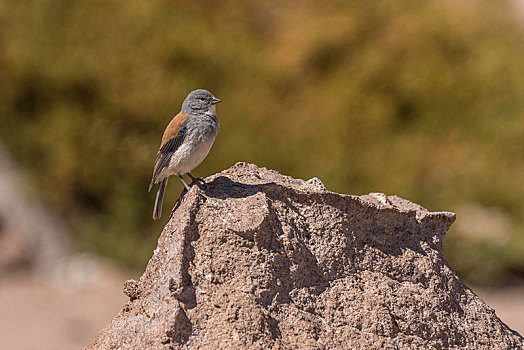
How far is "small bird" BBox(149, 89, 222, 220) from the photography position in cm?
401

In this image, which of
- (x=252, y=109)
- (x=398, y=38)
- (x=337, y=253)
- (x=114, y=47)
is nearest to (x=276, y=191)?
(x=337, y=253)

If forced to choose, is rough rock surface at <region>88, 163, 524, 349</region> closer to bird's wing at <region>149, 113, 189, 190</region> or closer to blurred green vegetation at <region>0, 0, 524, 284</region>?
bird's wing at <region>149, 113, 189, 190</region>

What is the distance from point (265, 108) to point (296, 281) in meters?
6.94

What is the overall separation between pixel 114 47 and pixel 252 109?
2.15m

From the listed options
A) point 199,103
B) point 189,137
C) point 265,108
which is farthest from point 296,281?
point 265,108

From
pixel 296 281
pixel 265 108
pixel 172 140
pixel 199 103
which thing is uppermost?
pixel 265 108

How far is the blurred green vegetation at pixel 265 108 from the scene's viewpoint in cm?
930

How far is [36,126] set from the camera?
32.4 feet

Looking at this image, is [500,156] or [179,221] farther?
[500,156]

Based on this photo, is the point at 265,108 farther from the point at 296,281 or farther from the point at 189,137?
the point at 296,281

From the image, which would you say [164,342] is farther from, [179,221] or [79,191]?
[79,191]

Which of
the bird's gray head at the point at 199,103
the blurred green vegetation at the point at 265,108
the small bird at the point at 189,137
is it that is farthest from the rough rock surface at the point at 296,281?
the blurred green vegetation at the point at 265,108

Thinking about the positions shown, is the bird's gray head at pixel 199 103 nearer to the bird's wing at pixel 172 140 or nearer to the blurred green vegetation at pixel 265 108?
the bird's wing at pixel 172 140

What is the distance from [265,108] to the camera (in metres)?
9.88
